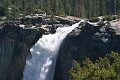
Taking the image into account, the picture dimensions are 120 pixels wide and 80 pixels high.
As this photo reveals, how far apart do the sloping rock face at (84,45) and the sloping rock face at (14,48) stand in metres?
12.3

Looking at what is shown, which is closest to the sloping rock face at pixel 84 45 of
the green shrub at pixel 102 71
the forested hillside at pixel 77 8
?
the green shrub at pixel 102 71

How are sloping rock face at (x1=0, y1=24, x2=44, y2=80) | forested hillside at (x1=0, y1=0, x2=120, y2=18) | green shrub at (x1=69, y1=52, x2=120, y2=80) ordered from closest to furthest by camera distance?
green shrub at (x1=69, y1=52, x2=120, y2=80) → sloping rock face at (x1=0, y1=24, x2=44, y2=80) → forested hillside at (x1=0, y1=0, x2=120, y2=18)

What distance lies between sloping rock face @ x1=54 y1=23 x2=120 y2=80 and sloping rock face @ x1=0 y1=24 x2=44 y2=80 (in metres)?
12.3

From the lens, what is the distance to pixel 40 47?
91.9 m

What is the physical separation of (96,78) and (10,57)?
58.5 m

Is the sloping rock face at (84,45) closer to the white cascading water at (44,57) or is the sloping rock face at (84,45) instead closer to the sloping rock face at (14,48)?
the white cascading water at (44,57)

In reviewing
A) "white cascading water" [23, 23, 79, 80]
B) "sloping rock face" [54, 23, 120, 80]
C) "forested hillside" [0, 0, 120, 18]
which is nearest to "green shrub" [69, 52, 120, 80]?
"sloping rock face" [54, 23, 120, 80]

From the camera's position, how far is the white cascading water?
3423 inches

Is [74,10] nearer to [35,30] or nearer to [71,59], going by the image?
[35,30]

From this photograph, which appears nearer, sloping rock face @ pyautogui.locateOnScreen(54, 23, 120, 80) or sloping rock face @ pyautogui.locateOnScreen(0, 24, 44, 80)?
sloping rock face @ pyautogui.locateOnScreen(54, 23, 120, 80)

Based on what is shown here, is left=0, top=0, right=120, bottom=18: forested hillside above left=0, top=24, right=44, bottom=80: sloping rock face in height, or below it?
above

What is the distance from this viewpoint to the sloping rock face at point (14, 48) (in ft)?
313

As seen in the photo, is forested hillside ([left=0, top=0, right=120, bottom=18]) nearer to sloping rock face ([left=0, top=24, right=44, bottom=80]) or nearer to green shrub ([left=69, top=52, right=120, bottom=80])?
sloping rock face ([left=0, top=24, right=44, bottom=80])

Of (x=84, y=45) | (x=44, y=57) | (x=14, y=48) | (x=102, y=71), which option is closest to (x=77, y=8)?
(x=14, y=48)
